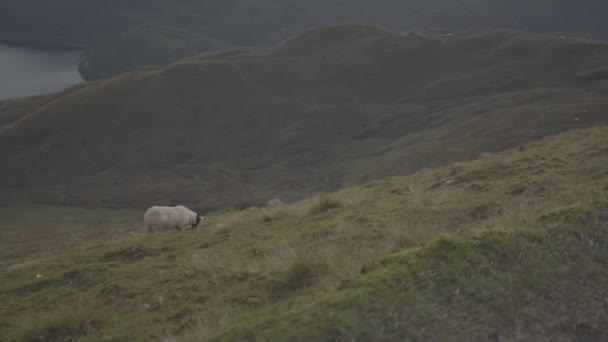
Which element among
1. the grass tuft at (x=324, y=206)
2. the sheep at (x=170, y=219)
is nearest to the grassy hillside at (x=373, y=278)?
the grass tuft at (x=324, y=206)

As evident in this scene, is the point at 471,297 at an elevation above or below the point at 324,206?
above

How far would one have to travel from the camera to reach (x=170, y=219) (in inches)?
770

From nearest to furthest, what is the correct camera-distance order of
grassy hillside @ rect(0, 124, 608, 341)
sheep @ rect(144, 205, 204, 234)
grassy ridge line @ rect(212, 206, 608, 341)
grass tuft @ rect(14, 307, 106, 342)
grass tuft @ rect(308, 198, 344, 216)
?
grassy ridge line @ rect(212, 206, 608, 341)
grassy hillside @ rect(0, 124, 608, 341)
grass tuft @ rect(14, 307, 106, 342)
grass tuft @ rect(308, 198, 344, 216)
sheep @ rect(144, 205, 204, 234)

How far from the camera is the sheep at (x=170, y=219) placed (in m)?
19.3

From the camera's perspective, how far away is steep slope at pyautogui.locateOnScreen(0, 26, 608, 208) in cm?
5750

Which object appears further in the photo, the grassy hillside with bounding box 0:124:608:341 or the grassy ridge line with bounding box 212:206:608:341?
the grassy hillside with bounding box 0:124:608:341

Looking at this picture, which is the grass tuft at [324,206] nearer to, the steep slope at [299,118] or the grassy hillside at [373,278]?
the grassy hillside at [373,278]

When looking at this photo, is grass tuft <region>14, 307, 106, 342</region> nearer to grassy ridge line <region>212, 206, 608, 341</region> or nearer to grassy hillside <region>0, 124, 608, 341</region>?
grassy hillside <region>0, 124, 608, 341</region>

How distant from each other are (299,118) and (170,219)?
203 feet

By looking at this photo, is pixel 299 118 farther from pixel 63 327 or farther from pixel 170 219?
pixel 63 327

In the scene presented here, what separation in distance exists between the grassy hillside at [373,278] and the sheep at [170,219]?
6101 millimetres

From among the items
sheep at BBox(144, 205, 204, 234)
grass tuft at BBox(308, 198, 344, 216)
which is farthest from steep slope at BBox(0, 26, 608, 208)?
grass tuft at BBox(308, 198, 344, 216)

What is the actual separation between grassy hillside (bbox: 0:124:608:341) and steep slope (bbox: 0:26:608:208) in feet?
126

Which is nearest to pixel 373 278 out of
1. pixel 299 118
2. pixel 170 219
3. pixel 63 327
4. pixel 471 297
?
pixel 471 297
